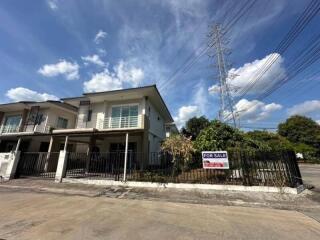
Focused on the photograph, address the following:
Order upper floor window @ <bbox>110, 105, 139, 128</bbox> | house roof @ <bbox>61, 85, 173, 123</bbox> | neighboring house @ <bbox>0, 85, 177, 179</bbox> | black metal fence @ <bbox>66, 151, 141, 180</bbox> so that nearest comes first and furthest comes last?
black metal fence @ <bbox>66, 151, 141, 180</bbox> → neighboring house @ <bbox>0, 85, 177, 179</bbox> → house roof @ <bbox>61, 85, 173, 123</bbox> → upper floor window @ <bbox>110, 105, 139, 128</bbox>

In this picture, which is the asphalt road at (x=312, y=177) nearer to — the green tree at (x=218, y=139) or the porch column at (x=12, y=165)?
the green tree at (x=218, y=139)

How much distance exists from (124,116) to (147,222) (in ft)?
39.8

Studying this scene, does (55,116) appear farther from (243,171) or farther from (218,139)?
(243,171)

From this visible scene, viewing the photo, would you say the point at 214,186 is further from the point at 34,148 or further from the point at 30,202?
the point at 34,148

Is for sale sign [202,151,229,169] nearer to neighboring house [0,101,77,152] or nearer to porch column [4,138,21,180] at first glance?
porch column [4,138,21,180]

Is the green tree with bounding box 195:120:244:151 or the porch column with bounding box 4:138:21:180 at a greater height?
the green tree with bounding box 195:120:244:151

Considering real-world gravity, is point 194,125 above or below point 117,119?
above

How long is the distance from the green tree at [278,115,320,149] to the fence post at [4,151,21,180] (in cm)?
5110

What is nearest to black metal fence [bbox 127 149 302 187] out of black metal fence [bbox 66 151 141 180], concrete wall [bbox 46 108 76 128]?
black metal fence [bbox 66 151 141 180]

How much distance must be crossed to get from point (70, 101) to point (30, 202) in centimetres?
1347

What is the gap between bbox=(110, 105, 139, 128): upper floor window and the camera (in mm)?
15469

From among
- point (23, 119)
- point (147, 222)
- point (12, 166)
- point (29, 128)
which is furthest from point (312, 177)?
point (23, 119)

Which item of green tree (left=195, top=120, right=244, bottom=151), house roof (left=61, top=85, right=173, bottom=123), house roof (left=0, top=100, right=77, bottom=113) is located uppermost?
house roof (left=0, top=100, right=77, bottom=113)

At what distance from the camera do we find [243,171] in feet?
28.2
